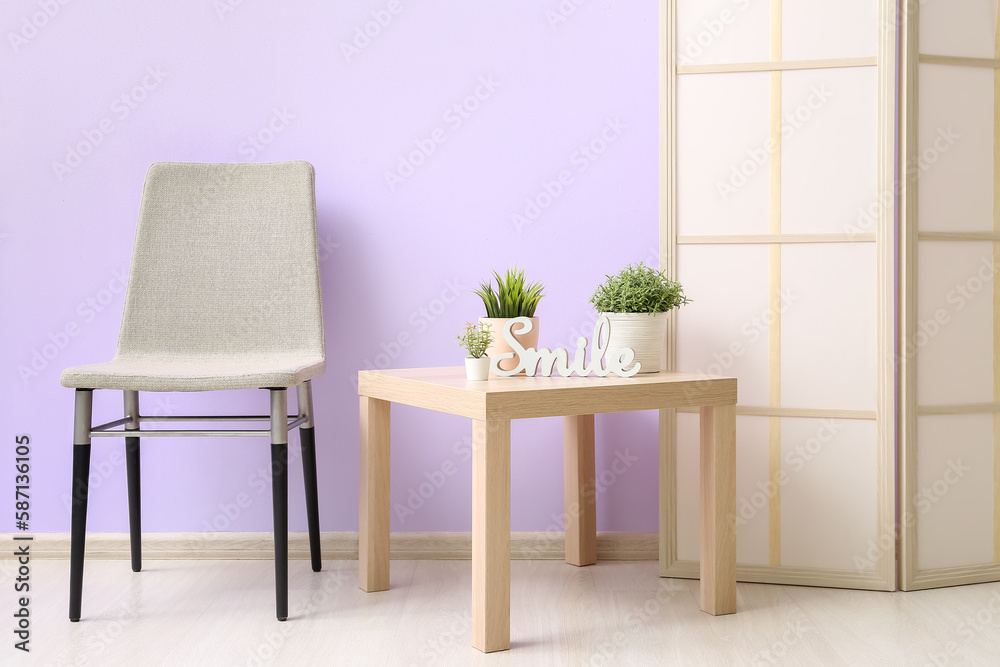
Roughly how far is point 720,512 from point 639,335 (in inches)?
15.5

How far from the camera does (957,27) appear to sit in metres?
1.77

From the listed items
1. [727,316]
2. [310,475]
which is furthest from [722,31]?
[310,475]

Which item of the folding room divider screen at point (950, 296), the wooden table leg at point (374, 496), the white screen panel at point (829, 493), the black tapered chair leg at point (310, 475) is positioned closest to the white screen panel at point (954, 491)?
the folding room divider screen at point (950, 296)

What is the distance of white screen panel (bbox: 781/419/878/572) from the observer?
5.80 ft

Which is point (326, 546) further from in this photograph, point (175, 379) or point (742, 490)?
point (742, 490)

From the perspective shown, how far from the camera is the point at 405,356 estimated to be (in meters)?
2.07

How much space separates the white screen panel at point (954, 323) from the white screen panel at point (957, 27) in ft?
1.42

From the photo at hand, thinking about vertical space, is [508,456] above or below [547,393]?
below

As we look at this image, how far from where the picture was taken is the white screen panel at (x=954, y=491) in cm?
177

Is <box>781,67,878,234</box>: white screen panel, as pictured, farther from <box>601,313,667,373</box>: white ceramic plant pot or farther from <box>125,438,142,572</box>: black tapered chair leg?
<box>125,438,142,572</box>: black tapered chair leg

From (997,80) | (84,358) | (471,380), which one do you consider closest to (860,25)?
(997,80)

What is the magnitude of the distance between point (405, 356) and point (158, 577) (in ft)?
2.58

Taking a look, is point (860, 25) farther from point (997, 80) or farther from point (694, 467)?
point (694, 467)

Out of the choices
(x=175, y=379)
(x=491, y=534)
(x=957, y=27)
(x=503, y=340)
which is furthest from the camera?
(x=957, y=27)
